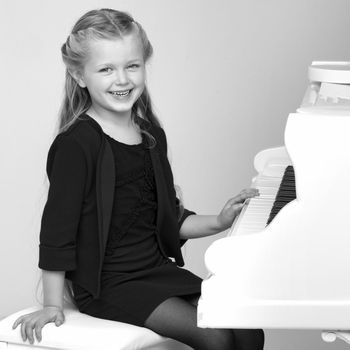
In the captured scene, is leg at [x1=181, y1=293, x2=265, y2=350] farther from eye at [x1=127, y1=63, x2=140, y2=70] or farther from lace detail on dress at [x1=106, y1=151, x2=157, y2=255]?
eye at [x1=127, y1=63, x2=140, y2=70]

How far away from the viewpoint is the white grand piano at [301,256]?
6.84 feet

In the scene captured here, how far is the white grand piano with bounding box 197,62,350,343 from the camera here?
6.84ft

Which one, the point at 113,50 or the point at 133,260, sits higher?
the point at 113,50

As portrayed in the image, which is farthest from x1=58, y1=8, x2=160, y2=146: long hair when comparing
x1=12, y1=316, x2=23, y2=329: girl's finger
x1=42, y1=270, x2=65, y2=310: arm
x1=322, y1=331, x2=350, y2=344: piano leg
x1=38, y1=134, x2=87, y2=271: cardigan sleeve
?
x1=322, y1=331, x2=350, y2=344: piano leg

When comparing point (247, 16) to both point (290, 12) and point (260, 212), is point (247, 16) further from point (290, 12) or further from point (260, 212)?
point (260, 212)

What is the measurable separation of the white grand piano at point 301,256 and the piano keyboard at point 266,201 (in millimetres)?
203

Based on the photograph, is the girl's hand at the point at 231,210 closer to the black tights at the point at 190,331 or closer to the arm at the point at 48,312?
the black tights at the point at 190,331

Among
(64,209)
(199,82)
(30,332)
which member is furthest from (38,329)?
(199,82)

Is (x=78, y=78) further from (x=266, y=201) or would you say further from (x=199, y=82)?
(x=199, y=82)

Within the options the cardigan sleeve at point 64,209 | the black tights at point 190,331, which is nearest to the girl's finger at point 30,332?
the cardigan sleeve at point 64,209

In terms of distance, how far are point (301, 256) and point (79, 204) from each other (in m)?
0.73

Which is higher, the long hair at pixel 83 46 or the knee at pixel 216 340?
the long hair at pixel 83 46

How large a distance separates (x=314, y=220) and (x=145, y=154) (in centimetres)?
84

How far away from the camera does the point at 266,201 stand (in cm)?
265
